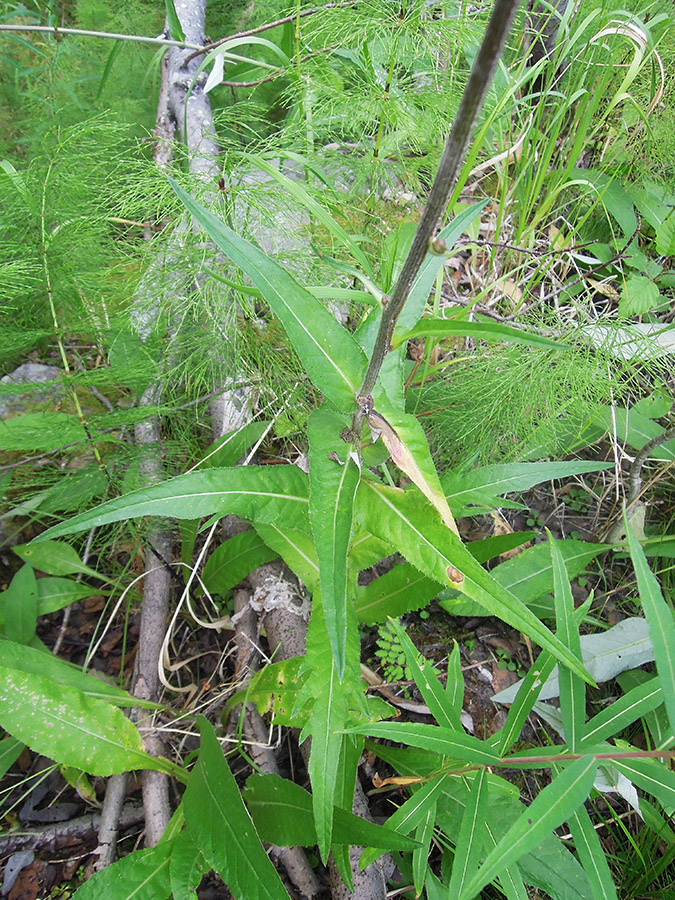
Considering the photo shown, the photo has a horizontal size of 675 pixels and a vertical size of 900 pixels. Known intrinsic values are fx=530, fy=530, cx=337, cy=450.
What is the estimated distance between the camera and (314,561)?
1578mm

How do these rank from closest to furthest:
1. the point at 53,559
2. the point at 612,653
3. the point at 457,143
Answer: the point at 457,143
the point at 612,653
the point at 53,559

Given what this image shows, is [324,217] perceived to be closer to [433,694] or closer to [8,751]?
[433,694]

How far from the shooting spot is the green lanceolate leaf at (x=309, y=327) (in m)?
0.95

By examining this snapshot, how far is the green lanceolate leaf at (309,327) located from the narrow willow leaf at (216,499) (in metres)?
0.28

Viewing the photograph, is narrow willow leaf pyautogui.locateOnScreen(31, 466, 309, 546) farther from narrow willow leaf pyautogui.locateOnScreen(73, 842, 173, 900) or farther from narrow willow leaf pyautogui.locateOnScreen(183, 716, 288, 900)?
narrow willow leaf pyautogui.locateOnScreen(73, 842, 173, 900)

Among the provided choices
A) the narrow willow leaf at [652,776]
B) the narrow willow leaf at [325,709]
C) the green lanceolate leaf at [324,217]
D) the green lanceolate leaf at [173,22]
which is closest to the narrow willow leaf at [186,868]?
the narrow willow leaf at [325,709]

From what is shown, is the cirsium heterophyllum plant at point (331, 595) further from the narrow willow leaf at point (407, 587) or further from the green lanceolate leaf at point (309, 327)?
the narrow willow leaf at point (407, 587)

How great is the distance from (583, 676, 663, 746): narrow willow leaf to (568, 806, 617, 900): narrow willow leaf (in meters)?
0.15

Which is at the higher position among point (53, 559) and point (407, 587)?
point (407, 587)

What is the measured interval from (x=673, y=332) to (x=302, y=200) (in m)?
1.47

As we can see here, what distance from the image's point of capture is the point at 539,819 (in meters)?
0.88

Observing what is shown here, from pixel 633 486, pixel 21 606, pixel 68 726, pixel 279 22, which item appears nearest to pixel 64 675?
pixel 68 726

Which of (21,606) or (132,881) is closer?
(132,881)

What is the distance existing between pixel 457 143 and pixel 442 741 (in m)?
1.07
